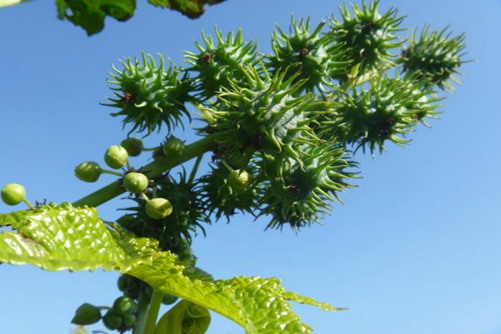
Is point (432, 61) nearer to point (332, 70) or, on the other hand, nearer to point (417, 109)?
point (417, 109)

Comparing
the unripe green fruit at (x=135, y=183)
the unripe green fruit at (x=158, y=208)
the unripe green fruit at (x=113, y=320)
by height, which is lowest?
the unripe green fruit at (x=113, y=320)

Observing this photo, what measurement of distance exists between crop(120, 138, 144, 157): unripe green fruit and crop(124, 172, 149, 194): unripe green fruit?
1.04 feet

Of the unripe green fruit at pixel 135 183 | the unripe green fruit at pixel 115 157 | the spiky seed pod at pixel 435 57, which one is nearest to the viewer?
the unripe green fruit at pixel 135 183

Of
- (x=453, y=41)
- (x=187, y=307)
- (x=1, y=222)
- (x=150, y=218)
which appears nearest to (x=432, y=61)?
(x=453, y=41)

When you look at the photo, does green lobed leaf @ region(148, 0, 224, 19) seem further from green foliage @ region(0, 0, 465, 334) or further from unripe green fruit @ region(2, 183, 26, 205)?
unripe green fruit @ region(2, 183, 26, 205)

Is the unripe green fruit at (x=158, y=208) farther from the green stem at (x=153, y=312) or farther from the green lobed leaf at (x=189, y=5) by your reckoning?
the green lobed leaf at (x=189, y=5)

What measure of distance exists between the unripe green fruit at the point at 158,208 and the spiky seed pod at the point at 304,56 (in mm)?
944

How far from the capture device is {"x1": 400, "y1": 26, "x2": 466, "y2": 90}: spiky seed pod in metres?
4.64

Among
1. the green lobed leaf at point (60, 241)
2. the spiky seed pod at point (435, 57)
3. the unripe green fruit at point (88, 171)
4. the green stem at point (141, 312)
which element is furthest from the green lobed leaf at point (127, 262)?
the spiky seed pod at point (435, 57)

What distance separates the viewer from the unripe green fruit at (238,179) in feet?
9.48

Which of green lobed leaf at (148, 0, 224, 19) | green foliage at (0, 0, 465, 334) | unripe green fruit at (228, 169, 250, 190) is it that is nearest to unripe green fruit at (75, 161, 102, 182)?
green foliage at (0, 0, 465, 334)

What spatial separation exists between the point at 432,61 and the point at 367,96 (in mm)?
1465

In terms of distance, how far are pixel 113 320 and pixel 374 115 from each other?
175 centimetres

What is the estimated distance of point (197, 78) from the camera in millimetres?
3070
